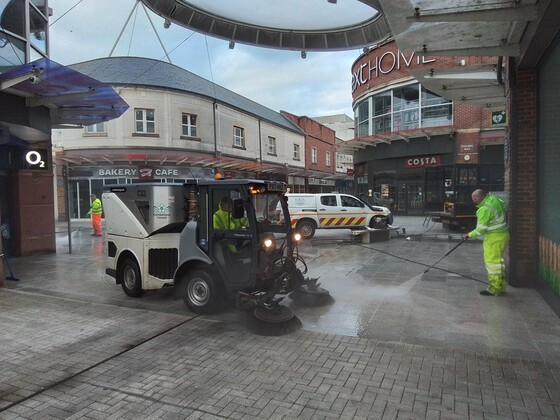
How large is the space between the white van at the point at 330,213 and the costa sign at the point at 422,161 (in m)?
10.0

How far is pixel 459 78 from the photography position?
8273mm

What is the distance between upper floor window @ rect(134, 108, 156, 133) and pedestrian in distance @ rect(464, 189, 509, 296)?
21022mm

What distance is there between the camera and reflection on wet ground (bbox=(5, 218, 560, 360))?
4.95m

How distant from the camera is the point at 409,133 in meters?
23.8

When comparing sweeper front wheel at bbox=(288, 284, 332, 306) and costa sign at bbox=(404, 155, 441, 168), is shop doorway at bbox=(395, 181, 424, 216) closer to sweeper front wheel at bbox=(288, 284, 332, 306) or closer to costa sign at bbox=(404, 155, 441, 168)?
costa sign at bbox=(404, 155, 441, 168)

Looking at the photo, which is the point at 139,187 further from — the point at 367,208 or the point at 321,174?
the point at 321,174

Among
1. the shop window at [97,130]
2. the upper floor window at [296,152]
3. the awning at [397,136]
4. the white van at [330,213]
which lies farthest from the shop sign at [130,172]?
the upper floor window at [296,152]

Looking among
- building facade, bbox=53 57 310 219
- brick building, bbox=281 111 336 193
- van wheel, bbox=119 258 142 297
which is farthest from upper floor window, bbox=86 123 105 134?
van wheel, bbox=119 258 142 297

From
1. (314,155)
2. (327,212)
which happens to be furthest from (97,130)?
(314,155)

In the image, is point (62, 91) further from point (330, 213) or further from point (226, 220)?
point (330, 213)

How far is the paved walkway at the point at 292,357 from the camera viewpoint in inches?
135

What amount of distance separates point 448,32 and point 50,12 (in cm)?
1129

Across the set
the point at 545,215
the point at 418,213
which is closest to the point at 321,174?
the point at 418,213

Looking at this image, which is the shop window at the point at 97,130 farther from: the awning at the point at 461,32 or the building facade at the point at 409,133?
the awning at the point at 461,32
